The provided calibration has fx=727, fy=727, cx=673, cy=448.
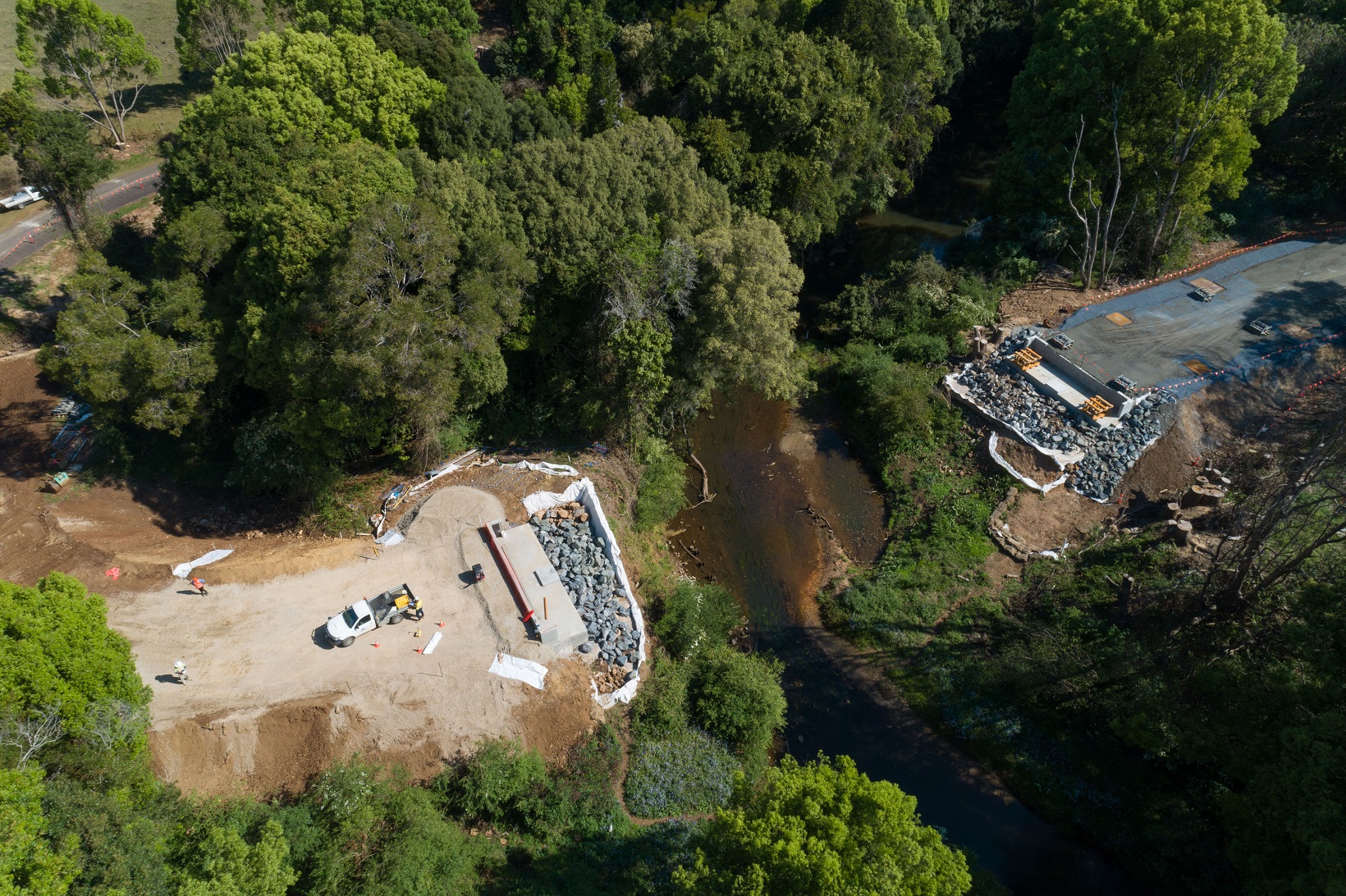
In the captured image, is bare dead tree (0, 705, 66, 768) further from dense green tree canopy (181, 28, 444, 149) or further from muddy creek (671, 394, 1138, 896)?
dense green tree canopy (181, 28, 444, 149)

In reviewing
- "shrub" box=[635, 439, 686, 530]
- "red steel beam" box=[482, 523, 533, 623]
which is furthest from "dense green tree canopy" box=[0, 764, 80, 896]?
"shrub" box=[635, 439, 686, 530]

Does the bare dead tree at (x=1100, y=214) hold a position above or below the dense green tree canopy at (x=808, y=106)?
below

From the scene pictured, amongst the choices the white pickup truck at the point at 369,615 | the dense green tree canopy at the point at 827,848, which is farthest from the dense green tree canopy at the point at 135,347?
the dense green tree canopy at the point at 827,848

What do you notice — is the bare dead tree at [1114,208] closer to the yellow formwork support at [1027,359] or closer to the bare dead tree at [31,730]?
the yellow formwork support at [1027,359]

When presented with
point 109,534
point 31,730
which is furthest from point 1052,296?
point 109,534

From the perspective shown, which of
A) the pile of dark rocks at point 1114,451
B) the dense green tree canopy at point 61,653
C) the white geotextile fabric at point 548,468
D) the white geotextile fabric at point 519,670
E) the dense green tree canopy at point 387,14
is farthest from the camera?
the dense green tree canopy at point 387,14

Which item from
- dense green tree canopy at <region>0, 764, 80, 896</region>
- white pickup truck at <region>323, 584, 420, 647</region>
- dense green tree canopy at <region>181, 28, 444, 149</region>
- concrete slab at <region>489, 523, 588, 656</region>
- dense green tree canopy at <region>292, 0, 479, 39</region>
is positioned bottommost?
concrete slab at <region>489, 523, 588, 656</region>
